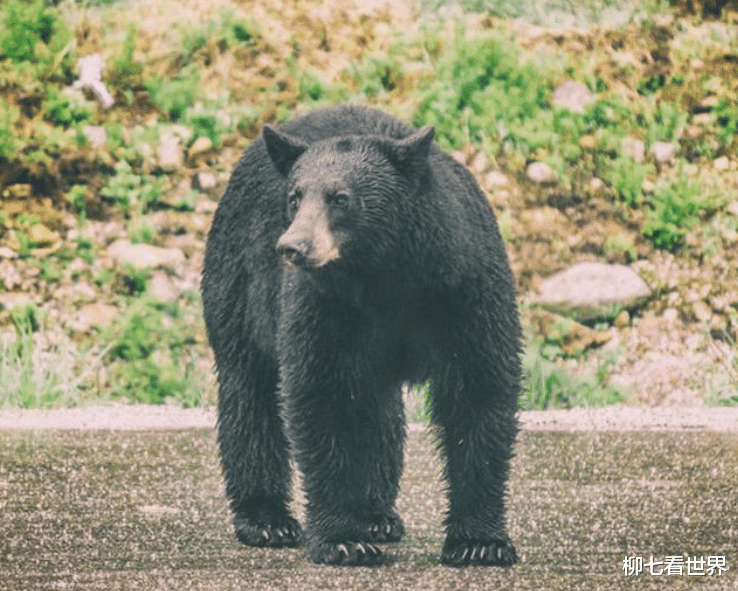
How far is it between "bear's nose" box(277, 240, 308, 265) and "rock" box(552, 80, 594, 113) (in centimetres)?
731

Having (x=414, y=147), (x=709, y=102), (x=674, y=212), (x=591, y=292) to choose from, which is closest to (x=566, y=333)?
(x=591, y=292)

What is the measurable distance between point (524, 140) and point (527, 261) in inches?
44.4

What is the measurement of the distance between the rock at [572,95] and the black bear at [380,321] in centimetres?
626

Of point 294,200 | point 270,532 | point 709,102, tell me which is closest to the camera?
point 294,200

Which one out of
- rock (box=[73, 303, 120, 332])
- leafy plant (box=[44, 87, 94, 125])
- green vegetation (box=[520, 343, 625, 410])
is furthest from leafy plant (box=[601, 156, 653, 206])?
leafy plant (box=[44, 87, 94, 125])

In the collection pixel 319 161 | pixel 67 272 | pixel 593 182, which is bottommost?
pixel 67 272

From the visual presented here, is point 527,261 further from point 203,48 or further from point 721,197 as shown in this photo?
point 203,48

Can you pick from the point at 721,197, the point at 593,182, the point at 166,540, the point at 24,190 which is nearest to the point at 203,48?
the point at 24,190

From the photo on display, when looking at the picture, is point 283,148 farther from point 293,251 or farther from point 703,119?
point 703,119

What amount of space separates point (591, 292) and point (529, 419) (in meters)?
1.71

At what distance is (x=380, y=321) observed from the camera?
5039mm

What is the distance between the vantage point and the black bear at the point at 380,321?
4.86 m

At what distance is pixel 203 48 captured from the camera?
12.4m

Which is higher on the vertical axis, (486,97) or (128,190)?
(486,97)
